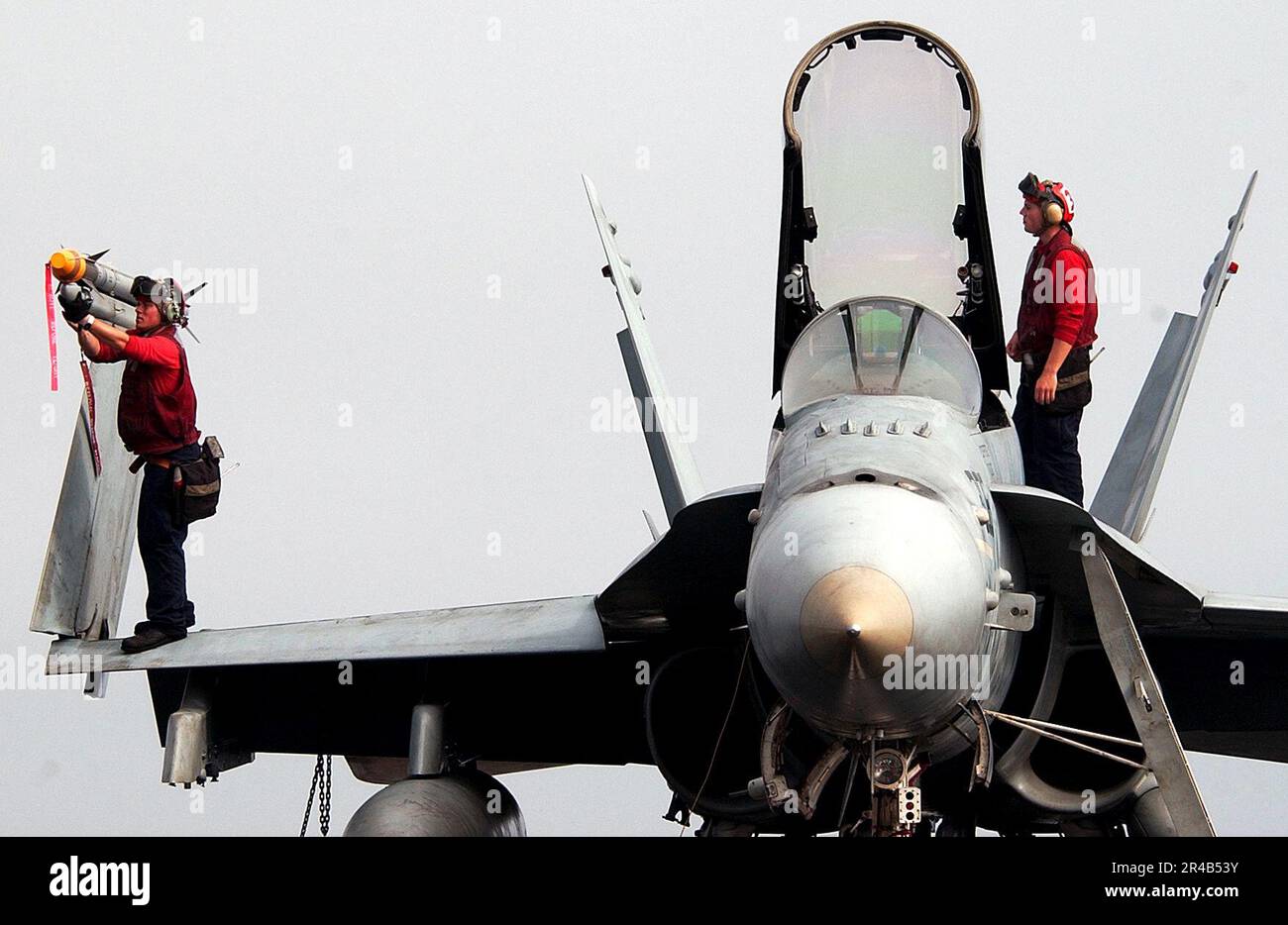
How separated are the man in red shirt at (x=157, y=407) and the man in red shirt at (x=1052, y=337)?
158 inches

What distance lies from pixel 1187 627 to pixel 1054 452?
1.51m

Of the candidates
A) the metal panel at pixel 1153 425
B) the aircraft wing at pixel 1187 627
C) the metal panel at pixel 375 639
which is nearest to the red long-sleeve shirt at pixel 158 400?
the metal panel at pixel 375 639

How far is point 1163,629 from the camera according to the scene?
7.84m

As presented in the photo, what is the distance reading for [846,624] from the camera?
532cm

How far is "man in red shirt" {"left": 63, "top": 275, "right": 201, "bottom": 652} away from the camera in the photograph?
27.7 feet

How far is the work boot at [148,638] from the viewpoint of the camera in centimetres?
920

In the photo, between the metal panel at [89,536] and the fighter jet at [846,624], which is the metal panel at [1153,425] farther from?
the metal panel at [89,536]

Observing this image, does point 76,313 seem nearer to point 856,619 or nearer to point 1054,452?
point 856,619

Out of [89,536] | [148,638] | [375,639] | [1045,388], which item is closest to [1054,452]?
[1045,388]

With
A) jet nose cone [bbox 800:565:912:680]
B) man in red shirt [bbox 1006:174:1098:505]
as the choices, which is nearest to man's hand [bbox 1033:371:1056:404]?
man in red shirt [bbox 1006:174:1098:505]

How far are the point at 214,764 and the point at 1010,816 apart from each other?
428 cm
